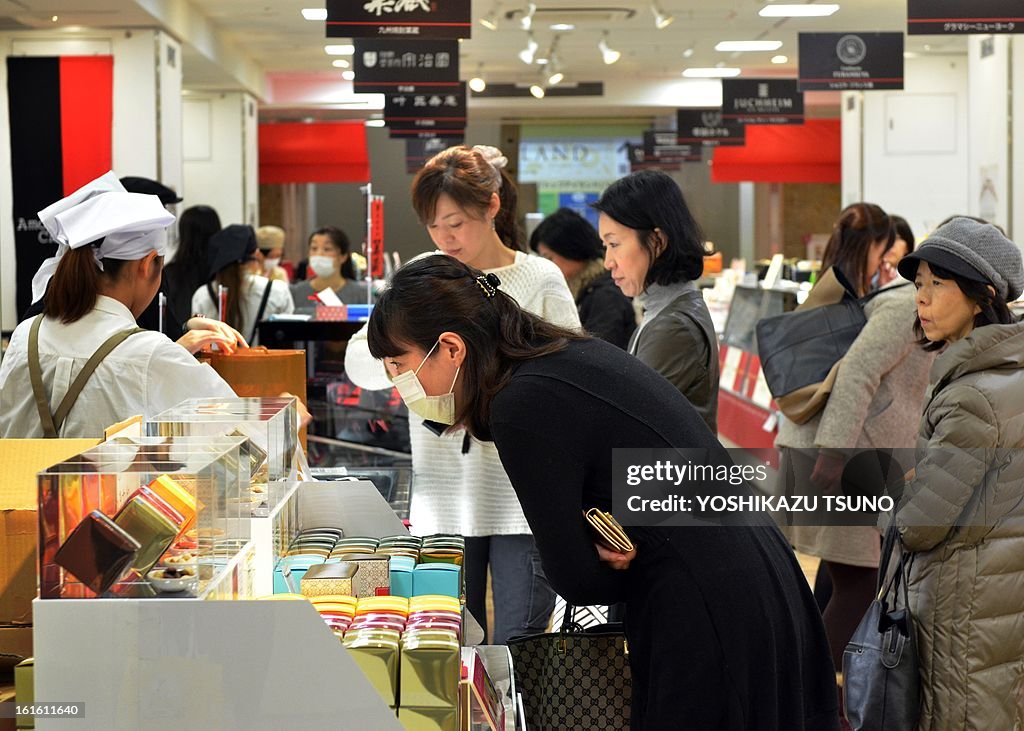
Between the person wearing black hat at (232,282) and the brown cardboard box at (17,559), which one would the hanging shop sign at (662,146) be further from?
the brown cardboard box at (17,559)

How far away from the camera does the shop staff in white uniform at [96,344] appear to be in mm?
2674

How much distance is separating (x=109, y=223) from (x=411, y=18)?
3.52 meters

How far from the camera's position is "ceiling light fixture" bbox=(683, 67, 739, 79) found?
17.3 meters

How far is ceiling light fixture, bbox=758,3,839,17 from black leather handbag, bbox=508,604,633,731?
11.0 m

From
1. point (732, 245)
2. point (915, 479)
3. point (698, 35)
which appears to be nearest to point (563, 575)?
point (915, 479)

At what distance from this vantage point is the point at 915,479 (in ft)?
9.36

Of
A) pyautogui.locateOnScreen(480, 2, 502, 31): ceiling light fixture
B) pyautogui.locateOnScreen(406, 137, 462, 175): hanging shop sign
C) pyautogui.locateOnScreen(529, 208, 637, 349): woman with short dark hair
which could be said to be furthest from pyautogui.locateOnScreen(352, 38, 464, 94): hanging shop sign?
pyautogui.locateOnScreen(406, 137, 462, 175): hanging shop sign

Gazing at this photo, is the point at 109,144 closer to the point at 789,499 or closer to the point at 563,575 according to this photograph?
the point at 789,499

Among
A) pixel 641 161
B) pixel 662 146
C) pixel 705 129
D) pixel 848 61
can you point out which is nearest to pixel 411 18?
pixel 848 61

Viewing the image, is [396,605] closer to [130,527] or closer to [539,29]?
[130,527]

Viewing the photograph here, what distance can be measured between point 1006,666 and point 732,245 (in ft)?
71.4

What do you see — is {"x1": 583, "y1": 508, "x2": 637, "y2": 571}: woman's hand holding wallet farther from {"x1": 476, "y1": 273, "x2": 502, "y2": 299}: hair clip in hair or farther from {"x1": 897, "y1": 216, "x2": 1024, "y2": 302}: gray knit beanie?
{"x1": 897, "y1": 216, "x2": 1024, "y2": 302}: gray knit beanie

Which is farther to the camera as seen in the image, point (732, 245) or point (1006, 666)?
point (732, 245)

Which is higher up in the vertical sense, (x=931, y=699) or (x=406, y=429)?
(x=406, y=429)
